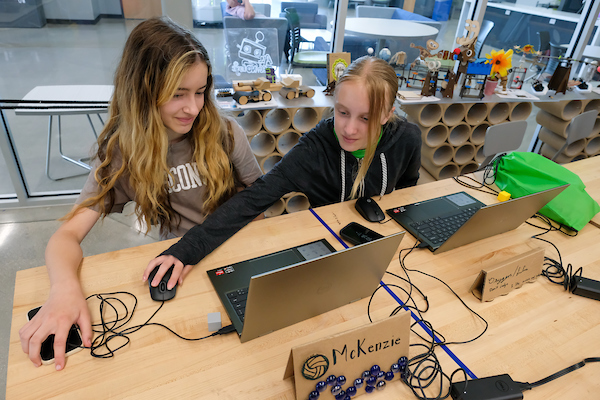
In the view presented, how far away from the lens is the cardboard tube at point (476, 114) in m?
2.51

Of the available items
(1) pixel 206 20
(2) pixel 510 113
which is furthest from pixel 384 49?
(1) pixel 206 20

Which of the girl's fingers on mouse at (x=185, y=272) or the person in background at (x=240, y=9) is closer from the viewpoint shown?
the girl's fingers on mouse at (x=185, y=272)

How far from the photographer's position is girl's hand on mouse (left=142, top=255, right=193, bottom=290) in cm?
88

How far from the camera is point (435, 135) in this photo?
2529 mm

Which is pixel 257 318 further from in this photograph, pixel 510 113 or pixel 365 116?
pixel 510 113

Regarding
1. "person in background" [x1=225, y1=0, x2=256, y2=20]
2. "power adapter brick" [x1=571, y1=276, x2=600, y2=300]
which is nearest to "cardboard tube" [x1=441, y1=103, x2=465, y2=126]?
"person in background" [x1=225, y1=0, x2=256, y2=20]

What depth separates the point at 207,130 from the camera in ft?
3.78

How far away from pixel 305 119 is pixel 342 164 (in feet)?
3.19

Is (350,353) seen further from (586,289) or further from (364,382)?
(586,289)

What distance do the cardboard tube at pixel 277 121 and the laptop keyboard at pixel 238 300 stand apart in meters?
1.31

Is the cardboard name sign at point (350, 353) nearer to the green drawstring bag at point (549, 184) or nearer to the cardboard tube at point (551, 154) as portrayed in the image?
the green drawstring bag at point (549, 184)

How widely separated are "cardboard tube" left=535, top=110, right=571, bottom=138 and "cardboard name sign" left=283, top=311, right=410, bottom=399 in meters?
2.85

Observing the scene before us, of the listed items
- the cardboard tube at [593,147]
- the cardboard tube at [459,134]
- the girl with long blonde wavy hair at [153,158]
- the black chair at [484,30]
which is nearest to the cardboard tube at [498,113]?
the cardboard tube at [459,134]

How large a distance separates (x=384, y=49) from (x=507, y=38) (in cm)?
125
